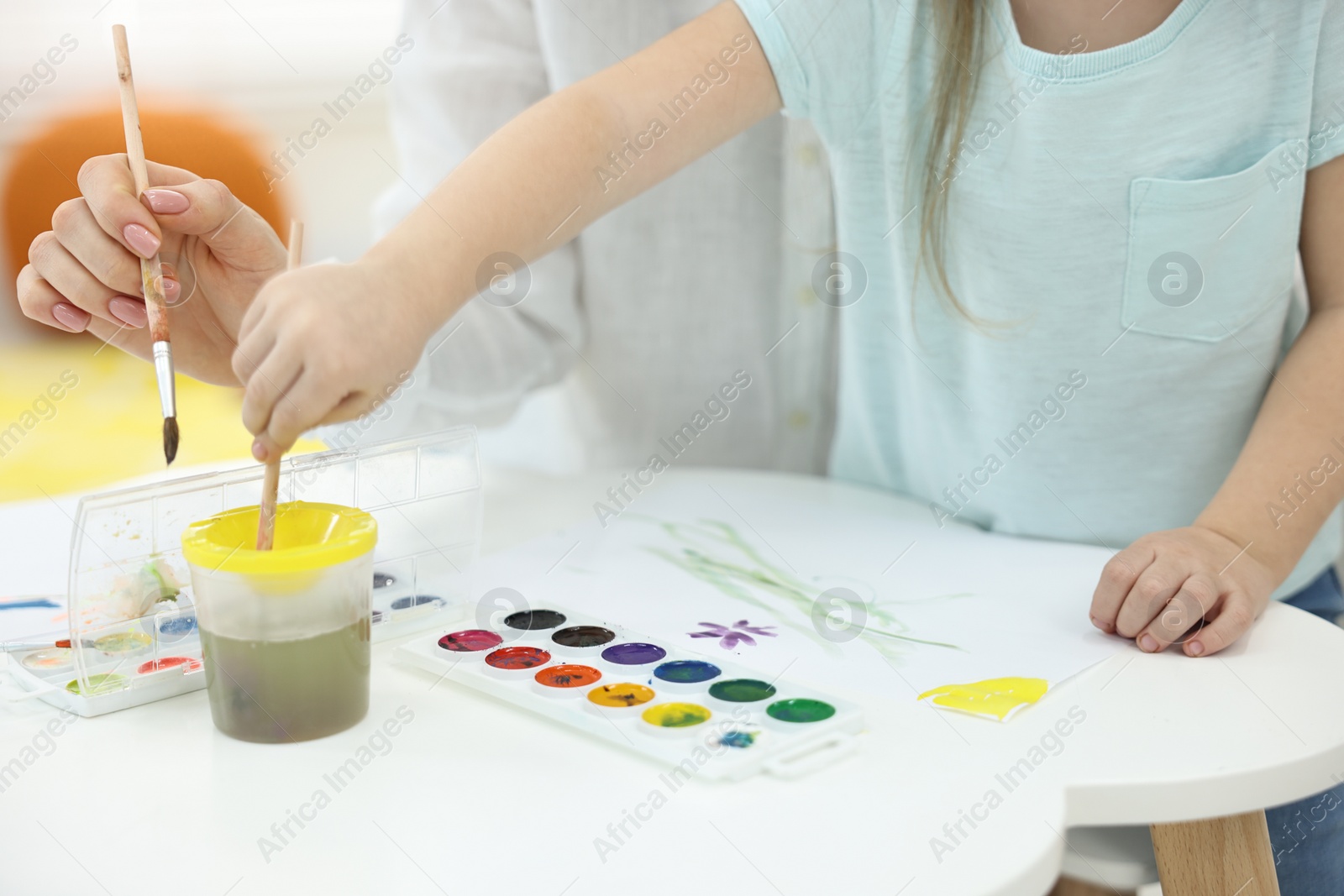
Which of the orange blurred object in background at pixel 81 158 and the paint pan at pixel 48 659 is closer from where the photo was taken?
the paint pan at pixel 48 659

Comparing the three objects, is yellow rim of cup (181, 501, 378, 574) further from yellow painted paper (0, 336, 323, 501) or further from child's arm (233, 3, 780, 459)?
yellow painted paper (0, 336, 323, 501)

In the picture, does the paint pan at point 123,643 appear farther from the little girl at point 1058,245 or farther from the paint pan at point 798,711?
the paint pan at point 798,711

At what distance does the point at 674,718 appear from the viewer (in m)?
0.43

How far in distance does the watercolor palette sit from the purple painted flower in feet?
0.09

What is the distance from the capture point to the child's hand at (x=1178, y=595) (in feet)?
1.67

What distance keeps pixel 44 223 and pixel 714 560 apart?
1.91 meters

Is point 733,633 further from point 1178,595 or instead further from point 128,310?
point 128,310

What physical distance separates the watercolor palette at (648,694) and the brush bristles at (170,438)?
0.44 ft

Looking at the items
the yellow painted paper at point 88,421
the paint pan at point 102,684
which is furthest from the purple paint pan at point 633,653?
the yellow painted paper at point 88,421

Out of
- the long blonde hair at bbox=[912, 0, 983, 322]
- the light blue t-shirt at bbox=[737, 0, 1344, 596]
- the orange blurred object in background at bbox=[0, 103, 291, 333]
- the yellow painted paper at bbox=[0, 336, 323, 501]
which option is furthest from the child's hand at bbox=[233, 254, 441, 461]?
the orange blurred object in background at bbox=[0, 103, 291, 333]

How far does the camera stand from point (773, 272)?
96cm

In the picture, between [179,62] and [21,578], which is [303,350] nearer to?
[21,578]

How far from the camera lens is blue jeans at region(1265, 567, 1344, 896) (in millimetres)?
623

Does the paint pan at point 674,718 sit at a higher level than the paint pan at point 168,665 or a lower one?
higher
